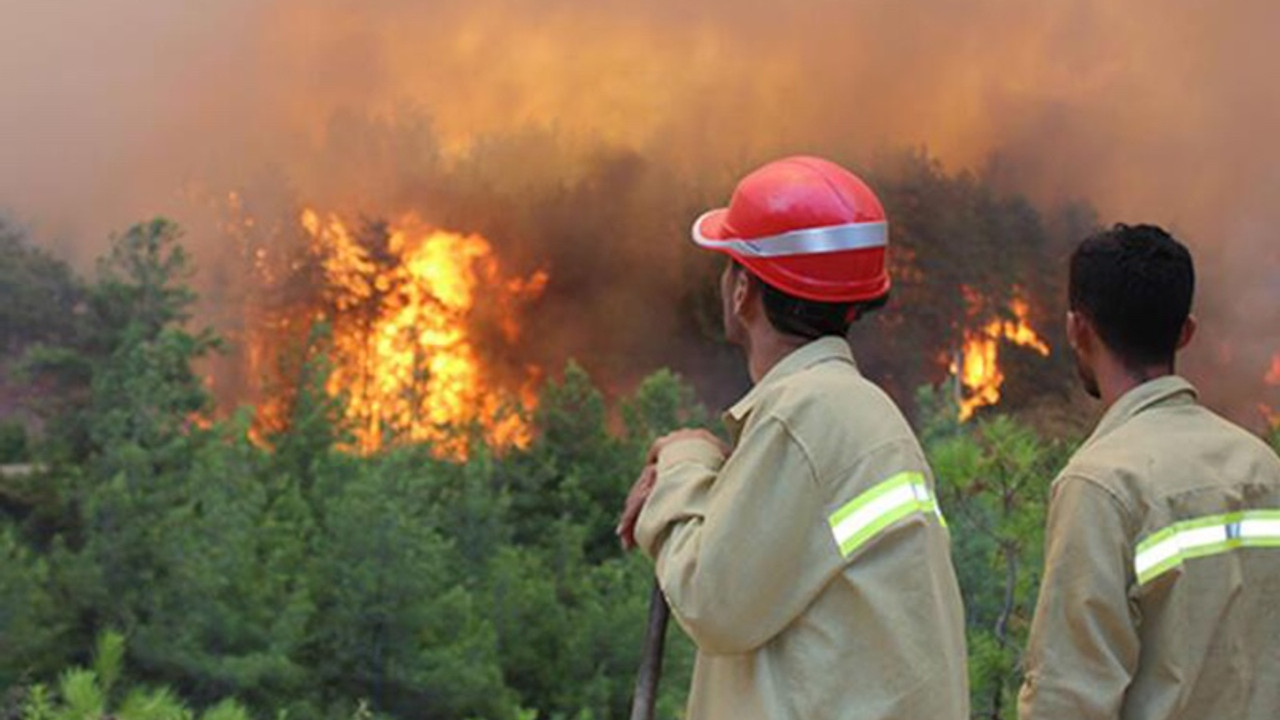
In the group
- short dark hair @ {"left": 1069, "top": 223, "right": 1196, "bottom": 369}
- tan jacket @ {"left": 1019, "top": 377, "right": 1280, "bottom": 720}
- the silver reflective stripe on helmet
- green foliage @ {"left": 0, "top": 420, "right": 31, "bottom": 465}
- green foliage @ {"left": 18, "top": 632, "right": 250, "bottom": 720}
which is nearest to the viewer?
the silver reflective stripe on helmet

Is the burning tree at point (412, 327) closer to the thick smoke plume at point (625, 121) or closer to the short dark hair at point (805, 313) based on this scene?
the thick smoke plume at point (625, 121)

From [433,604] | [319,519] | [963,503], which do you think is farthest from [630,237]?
[963,503]

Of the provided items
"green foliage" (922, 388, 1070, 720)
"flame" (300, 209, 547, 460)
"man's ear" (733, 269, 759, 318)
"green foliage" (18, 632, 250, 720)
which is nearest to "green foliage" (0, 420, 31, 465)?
"green foliage" (18, 632, 250, 720)

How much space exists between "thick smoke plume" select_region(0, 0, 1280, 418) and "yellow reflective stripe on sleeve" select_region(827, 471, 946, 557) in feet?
21.4

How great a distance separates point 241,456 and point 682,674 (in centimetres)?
172

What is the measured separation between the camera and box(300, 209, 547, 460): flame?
7.79 metres

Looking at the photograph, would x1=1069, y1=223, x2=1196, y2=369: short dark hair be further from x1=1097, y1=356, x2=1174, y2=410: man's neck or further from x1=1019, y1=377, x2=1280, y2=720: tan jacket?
x1=1019, y1=377, x2=1280, y2=720: tan jacket

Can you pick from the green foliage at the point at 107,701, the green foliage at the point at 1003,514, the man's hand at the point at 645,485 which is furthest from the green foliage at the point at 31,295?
the man's hand at the point at 645,485

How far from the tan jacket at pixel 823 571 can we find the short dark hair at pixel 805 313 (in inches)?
4.6

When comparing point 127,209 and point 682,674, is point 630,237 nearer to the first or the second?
point 127,209

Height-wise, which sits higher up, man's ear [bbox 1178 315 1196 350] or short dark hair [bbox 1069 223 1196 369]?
short dark hair [bbox 1069 223 1196 369]

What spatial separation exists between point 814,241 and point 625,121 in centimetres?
760

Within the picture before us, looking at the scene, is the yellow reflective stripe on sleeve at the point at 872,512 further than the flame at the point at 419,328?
No

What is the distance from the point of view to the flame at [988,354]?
28.0 feet
